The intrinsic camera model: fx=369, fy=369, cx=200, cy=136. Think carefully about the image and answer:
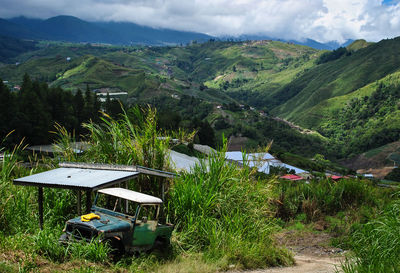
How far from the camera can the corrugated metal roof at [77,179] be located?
6.44 m

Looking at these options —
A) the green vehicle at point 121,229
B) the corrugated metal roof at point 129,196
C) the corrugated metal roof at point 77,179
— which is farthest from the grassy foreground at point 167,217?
the corrugated metal roof at point 129,196

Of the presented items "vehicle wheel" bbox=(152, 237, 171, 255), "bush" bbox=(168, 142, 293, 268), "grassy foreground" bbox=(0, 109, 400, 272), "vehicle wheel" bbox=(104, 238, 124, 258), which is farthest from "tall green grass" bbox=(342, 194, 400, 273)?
"vehicle wheel" bbox=(104, 238, 124, 258)

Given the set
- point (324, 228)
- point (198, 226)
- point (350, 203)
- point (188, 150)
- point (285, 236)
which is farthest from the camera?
point (188, 150)

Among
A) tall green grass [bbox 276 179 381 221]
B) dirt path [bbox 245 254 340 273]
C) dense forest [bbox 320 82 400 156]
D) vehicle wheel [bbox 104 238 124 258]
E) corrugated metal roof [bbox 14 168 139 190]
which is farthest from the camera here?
dense forest [bbox 320 82 400 156]

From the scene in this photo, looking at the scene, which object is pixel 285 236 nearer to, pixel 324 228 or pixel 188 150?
pixel 324 228

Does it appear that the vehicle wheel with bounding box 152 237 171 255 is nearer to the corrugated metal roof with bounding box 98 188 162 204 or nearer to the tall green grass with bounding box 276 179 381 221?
the corrugated metal roof with bounding box 98 188 162 204

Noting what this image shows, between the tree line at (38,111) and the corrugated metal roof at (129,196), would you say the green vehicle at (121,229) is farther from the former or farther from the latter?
the tree line at (38,111)

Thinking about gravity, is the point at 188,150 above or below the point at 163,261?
below

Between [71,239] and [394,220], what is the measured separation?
19.8 ft

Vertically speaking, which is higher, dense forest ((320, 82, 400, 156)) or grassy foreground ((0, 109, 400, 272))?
grassy foreground ((0, 109, 400, 272))

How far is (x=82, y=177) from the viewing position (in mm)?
7008

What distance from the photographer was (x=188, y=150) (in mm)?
61875

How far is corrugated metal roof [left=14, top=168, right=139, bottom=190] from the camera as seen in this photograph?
6443 millimetres

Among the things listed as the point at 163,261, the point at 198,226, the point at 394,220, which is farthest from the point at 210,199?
the point at 394,220
